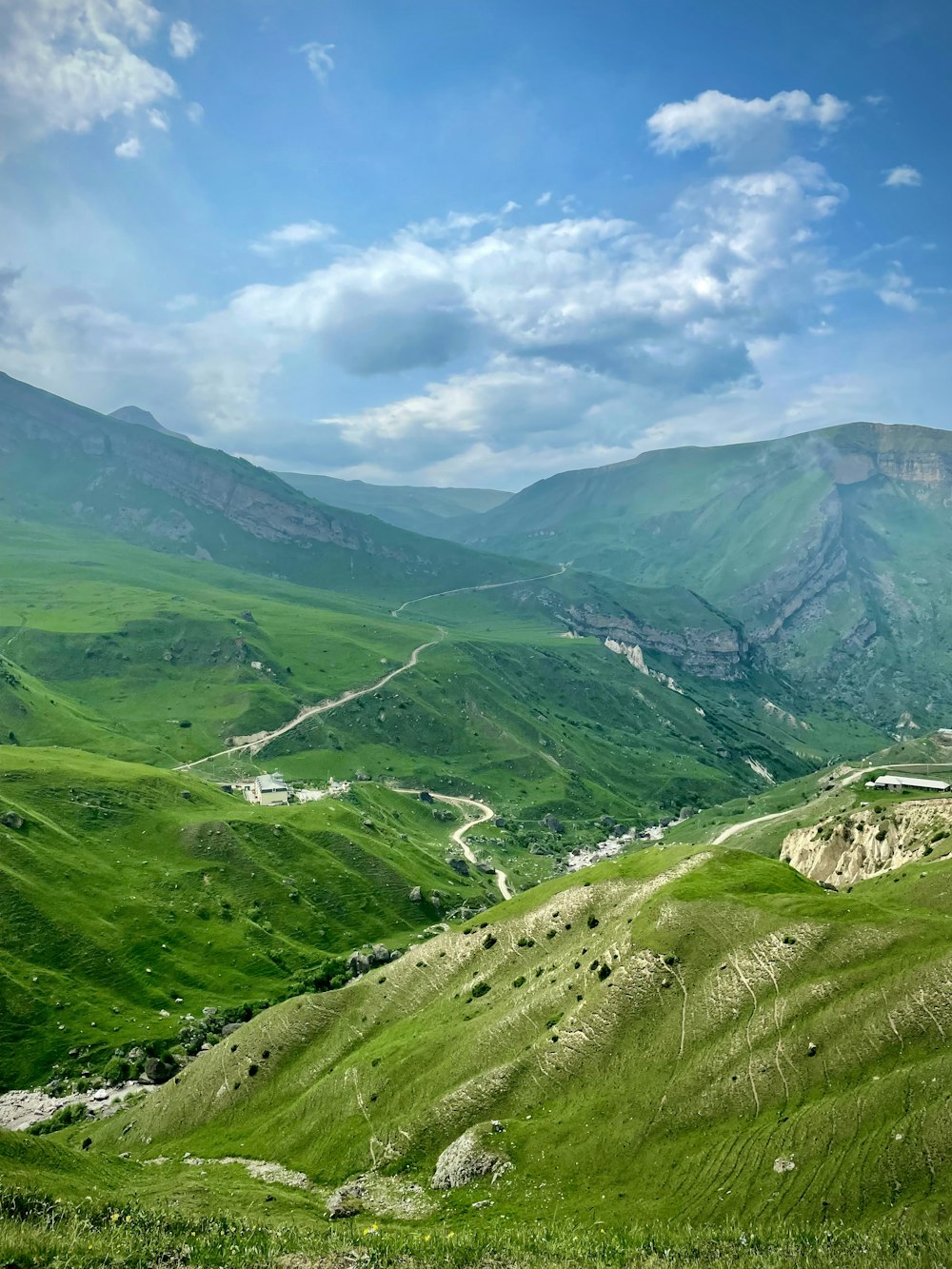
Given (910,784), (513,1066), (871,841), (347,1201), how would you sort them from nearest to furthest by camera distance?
1. (347,1201)
2. (513,1066)
3. (871,841)
4. (910,784)

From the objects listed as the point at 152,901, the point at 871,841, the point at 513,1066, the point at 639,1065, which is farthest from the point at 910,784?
the point at 152,901

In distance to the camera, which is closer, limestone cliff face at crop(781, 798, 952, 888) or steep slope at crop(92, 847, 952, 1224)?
steep slope at crop(92, 847, 952, 1224)

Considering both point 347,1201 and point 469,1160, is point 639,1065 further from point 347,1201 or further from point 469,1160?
point 347,1201

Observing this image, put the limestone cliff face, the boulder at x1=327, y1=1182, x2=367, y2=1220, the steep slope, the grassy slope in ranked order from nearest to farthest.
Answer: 1. the steep slope
2. the boulder at x1=327, y1=1182, x2=367, y2=1220
3. the grassy slope
4. the limestone cliff face

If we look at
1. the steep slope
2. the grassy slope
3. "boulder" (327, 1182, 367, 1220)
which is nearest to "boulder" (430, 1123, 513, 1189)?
the steep slope

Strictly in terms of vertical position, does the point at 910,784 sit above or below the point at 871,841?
above

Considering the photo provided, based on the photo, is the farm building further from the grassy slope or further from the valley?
the grassy slope

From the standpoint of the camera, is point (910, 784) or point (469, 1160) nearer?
point (469, 1160)
